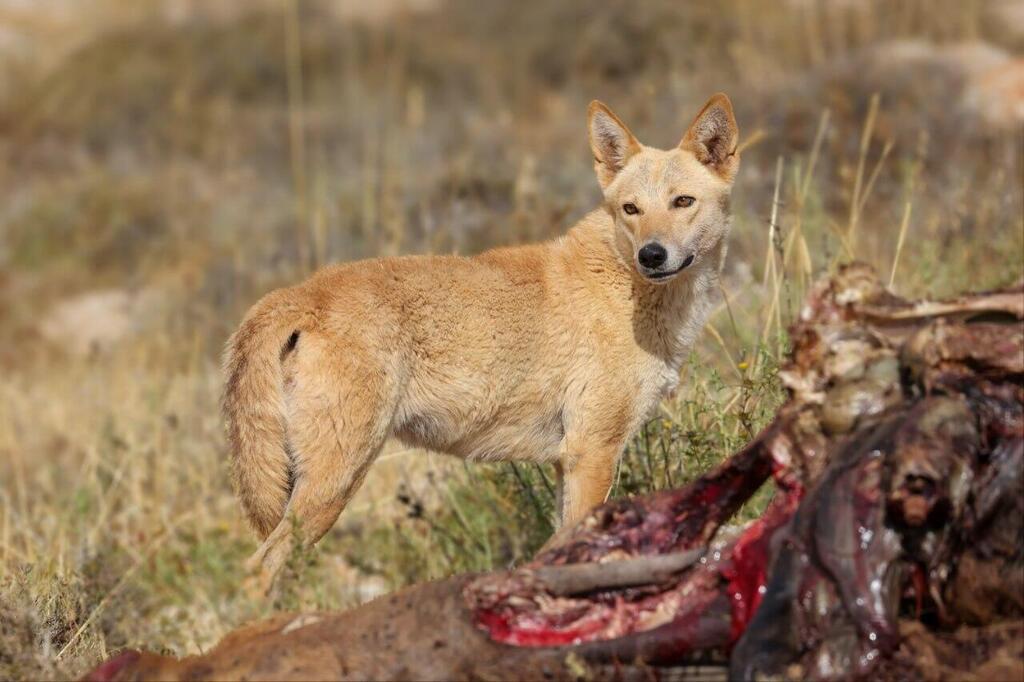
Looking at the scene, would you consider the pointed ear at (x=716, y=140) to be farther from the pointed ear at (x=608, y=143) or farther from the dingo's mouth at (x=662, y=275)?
the dingo's mouth at (x=662, y=275)

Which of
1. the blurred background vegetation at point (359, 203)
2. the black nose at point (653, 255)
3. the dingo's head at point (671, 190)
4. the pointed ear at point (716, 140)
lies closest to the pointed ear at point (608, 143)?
the dingo's head at point (671, 190)

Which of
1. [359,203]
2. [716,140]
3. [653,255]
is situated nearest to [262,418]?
→ [653,255]

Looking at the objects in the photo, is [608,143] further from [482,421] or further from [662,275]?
[482,421]

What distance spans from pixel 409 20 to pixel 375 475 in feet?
47.0

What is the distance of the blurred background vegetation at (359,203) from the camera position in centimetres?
540

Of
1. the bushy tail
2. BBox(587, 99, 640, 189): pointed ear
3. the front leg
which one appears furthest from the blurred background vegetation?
BBox(587, 99, 640, 189): pointed ear

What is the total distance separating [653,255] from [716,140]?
724 millimetres

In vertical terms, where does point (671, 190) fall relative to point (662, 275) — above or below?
above

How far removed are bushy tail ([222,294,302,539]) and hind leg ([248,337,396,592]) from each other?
4cm

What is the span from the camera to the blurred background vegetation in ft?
17.7

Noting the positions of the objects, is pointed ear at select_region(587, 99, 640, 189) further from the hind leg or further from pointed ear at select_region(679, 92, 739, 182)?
the hind leg

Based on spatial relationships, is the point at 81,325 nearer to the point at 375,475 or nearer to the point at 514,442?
the point at 375,475

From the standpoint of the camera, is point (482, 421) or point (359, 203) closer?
point (482, 421)

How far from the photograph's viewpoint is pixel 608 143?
5.46 metres
